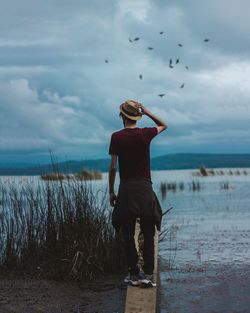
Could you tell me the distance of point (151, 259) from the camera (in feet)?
21.9

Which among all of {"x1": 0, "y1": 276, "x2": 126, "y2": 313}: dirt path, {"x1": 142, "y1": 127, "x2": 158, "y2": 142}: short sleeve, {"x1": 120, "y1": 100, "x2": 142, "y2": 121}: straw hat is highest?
{"x1": 120, "y1": 100, "x2": 142, "y2": 121}: straw hat

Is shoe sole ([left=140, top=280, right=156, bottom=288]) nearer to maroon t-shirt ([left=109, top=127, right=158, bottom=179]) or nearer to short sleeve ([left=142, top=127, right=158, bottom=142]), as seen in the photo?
maroon t-shirt ([left=109, top=127, right=158, bottom=179])

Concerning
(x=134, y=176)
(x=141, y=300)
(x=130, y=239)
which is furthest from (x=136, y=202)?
(x=141, y=300)

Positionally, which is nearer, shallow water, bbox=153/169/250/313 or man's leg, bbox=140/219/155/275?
man's leg, bbox=140/219/155/275

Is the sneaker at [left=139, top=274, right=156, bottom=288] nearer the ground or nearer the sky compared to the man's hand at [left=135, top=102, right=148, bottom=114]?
nearer the ground

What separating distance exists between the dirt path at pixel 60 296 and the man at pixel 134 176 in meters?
0.48

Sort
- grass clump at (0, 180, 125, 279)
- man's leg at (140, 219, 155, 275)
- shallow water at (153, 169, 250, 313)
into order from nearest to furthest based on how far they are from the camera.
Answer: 1. man's leg at (140, 219, 155, 275)
2. shallow water at (153, 169, 250, 313)
3. grass clump at (0, 180, 125, 279)

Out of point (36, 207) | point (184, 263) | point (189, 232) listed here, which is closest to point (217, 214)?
point (189, 232)

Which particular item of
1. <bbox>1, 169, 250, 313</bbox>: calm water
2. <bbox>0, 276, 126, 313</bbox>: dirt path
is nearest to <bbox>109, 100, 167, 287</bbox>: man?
<bbox>0, 276, 126, 313</bbox>: dirt path

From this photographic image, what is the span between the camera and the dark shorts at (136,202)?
21.2ft

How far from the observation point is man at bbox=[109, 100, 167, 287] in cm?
644

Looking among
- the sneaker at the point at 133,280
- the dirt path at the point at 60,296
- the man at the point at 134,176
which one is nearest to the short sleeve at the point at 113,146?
the man at the point at 134,176

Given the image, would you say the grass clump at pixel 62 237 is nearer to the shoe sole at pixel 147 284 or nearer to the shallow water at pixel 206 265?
the shallow water at pixel 206 265

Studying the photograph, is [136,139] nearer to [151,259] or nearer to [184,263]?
[151,259]
